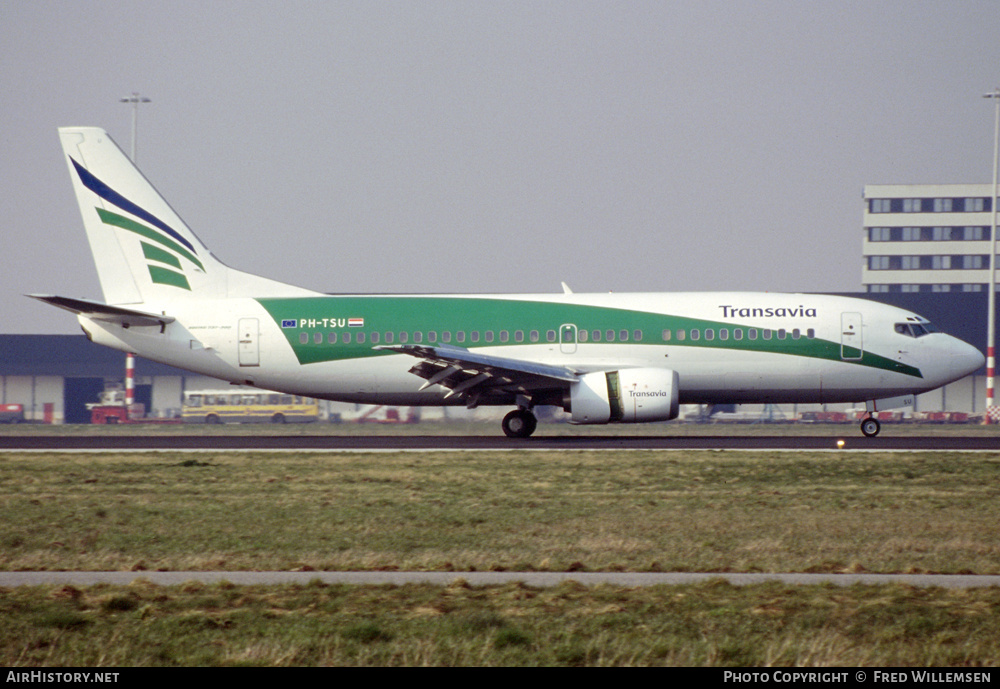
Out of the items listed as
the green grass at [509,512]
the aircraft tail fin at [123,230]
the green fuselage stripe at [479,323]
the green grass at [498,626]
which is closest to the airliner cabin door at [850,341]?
the green fuselage stripe at [479,323]

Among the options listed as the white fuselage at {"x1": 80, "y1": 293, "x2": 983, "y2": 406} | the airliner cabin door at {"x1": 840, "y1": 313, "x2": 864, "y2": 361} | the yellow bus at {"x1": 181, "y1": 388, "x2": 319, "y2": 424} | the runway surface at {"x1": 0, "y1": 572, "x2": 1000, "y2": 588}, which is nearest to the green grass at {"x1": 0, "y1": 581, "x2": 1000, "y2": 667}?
the runway surface at {"x1": 0, "y1": 572, "x2": 1000, "y2": 588}

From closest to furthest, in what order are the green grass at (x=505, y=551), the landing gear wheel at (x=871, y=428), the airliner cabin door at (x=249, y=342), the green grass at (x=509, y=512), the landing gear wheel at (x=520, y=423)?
the green grass at (x=505, y=551) < the green grass at (x=509, y=512) < the landing gear wheel at (x=871, y=428) < the landing gear wheel at (x=520, y=423) < the airliner cabin door at (x=249, y=342)

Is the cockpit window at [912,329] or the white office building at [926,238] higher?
the white office building at [926,238]

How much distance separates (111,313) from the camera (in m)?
36.4

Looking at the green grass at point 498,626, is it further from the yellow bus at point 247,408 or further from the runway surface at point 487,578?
the yellow bus at point 247,408

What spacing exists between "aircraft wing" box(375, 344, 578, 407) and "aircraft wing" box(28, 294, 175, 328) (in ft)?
27.3

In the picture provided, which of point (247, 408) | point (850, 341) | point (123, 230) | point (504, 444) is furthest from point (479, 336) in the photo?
point (247, 408)

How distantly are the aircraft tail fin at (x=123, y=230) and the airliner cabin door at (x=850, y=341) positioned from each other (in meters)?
22.1

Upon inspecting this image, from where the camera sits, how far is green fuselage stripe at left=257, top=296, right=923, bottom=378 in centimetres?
3575

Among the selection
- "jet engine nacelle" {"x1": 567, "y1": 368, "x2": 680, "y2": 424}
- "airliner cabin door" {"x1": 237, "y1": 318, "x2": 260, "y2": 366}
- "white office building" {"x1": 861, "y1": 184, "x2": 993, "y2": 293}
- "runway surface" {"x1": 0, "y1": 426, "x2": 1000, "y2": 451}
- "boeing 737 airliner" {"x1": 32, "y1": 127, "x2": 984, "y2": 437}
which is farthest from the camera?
"white office building" {"x1": 861, "y1": 184, "x2": 993, "y2": 293}

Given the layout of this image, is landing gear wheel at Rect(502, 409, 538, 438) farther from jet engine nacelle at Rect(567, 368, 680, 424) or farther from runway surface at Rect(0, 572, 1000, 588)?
runway surface at Rect(0, 572, 1000, 588)

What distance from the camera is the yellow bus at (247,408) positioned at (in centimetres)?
7575

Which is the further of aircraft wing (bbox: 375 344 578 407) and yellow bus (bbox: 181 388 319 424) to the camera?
yellow bus (bbox: 181 388 319 424)

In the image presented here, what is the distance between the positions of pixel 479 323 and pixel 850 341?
1244cm
